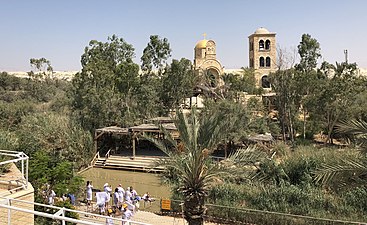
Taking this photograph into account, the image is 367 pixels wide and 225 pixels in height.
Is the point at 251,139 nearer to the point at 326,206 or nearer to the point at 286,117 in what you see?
the point at 286,117

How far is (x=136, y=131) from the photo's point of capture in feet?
86.5

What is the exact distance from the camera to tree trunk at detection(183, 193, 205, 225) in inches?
391

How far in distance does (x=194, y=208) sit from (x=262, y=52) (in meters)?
51.4

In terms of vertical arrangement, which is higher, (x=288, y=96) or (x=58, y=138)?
(x=288, y=96)

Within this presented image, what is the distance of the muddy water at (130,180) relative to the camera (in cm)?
2008

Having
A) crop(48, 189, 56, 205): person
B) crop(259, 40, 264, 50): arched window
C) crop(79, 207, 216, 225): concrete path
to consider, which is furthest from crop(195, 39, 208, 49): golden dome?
crop(48, 189, 56, 205): person

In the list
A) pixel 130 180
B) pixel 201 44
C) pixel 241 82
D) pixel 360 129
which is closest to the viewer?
pixel 360 129

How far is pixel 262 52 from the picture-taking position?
192ft

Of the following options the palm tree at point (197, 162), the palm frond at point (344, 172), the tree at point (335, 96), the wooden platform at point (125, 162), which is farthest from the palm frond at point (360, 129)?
the tree at point (335, 96)

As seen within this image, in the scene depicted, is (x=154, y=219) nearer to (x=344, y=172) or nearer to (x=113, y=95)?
(x=344, y=172)

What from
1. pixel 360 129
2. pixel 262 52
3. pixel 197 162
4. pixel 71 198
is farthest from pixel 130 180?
pixel 262 52

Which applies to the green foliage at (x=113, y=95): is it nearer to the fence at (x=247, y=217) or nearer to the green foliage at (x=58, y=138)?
the green foliage at (x=58, y=138)

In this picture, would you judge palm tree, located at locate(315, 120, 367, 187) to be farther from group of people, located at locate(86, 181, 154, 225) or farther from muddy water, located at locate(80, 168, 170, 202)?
muddy water, located at locate(80, 168, 170, 202)

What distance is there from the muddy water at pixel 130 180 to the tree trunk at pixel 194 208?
9.11 m
